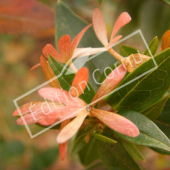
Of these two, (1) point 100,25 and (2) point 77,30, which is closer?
(1) point 100,25

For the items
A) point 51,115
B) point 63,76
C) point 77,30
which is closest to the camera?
point 51,115

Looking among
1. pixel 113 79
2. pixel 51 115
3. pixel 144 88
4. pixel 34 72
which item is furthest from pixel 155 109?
pixel 34 72

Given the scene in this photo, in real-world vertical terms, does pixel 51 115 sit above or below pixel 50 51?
below

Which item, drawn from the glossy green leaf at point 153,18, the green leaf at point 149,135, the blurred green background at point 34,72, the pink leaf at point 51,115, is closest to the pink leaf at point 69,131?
the pink leaf at point 51,115

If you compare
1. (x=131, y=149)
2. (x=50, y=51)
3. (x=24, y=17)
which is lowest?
(x=131, y=149)

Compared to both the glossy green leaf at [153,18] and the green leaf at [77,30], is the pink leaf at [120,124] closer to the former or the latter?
the green leaf at [77,30]

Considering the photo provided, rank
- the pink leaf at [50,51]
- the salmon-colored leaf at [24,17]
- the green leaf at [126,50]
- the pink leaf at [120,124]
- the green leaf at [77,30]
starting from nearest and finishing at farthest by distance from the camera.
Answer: the pink leaf at [120,124] → the pink leaf at [50,51] → the green leaf at [126,50] → the green leaf at [77,30] → the salmon-colored leaf at [24,17]

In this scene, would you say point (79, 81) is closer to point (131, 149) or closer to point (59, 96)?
point (59, 96)

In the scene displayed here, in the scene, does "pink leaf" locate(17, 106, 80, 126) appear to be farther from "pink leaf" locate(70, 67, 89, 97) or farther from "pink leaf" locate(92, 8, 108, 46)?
"pink leaf" locate(92, 8, 108, 46)
